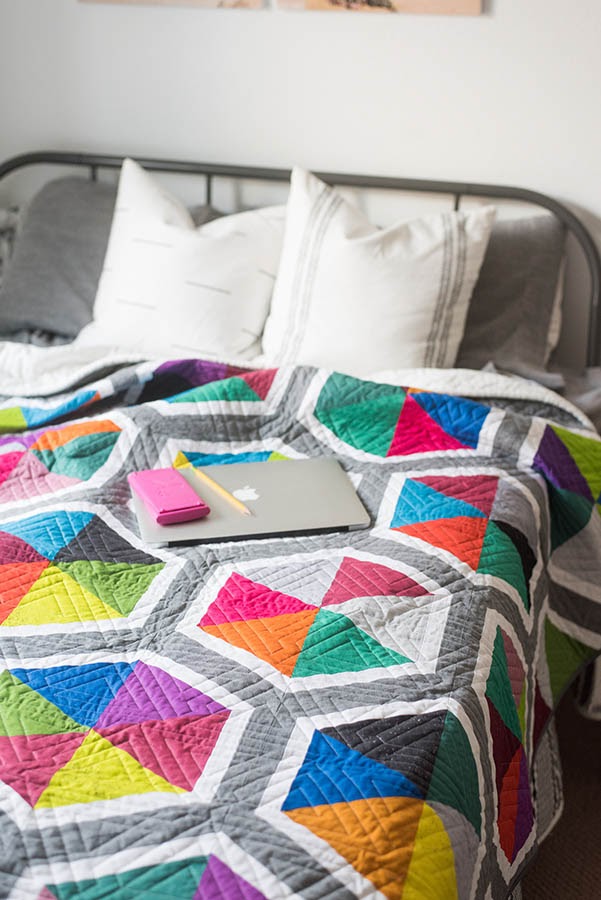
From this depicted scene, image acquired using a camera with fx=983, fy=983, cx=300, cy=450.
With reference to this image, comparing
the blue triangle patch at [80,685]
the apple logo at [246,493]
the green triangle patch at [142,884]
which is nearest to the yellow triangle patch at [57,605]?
the blue triangle patch at [80,685]

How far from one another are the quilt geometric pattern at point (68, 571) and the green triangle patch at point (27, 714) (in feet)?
0.45

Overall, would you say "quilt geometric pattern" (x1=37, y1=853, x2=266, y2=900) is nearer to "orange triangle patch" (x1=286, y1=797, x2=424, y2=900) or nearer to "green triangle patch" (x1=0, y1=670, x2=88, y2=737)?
"orange triangle patch" (x1=286, y1=797, x2=424, y2=900)

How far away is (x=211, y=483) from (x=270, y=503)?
0.35 feet

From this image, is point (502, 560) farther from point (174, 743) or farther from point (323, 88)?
point (323, 88)

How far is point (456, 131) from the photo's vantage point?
227cm

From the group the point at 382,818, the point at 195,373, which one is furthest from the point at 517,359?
the point at 382,818

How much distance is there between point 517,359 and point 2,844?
1530 millimetres

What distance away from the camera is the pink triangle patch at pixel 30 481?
155 centimetres

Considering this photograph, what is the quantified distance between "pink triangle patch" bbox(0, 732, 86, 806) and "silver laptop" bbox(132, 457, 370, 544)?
1.37 feet

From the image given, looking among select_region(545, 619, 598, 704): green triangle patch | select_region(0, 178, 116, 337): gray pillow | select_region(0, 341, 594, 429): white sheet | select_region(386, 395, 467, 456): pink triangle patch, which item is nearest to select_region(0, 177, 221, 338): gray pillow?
select_region(0, 178, 116, 337): gray pillow

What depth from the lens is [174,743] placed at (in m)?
1.04

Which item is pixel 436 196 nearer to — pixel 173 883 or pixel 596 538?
pixel 596 538

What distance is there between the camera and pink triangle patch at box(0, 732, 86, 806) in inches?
38.2

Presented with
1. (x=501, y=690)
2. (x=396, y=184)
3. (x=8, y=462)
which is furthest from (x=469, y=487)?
(x=396, y=184)
